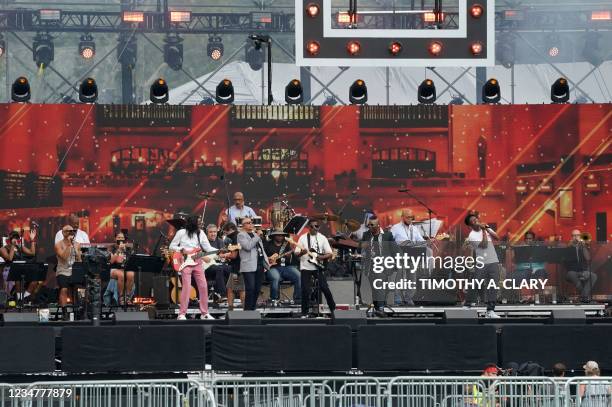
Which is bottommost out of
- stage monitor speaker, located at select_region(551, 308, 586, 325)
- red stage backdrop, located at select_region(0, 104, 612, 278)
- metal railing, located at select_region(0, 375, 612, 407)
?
metal railing, located at select_region(0, 375, 612, 407)

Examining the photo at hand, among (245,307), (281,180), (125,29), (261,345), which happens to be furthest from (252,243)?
(125,29)

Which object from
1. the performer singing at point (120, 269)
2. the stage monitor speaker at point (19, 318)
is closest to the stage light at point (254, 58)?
the performer singing at point (120, 269)

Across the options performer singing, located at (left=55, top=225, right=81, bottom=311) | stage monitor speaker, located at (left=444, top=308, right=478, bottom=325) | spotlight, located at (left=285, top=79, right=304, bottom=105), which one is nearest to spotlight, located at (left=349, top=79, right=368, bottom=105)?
spotlight, located at (left=285, top=79, right=304, bottom=105)

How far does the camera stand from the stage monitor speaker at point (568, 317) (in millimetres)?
24609

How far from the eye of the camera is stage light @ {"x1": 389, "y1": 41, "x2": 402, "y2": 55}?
26.2m

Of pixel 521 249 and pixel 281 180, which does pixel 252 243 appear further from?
pixel 281 180

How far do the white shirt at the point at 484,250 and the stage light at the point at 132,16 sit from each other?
44.1ft

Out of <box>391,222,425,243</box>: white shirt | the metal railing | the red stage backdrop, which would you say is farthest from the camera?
the red stage backdrop

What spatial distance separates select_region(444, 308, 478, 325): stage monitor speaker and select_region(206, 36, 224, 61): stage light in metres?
13.8

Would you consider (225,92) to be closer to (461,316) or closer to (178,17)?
(178,17)

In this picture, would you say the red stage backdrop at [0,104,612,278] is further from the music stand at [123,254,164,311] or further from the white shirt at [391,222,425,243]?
the white shirt at [391,222,425,243]

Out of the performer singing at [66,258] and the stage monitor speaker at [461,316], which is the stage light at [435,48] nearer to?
the stage monitor speaker at [461,316]

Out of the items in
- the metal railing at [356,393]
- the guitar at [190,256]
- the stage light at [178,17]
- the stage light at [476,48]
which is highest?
the stage light at [178,17]

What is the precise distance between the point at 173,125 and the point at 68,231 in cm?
907
